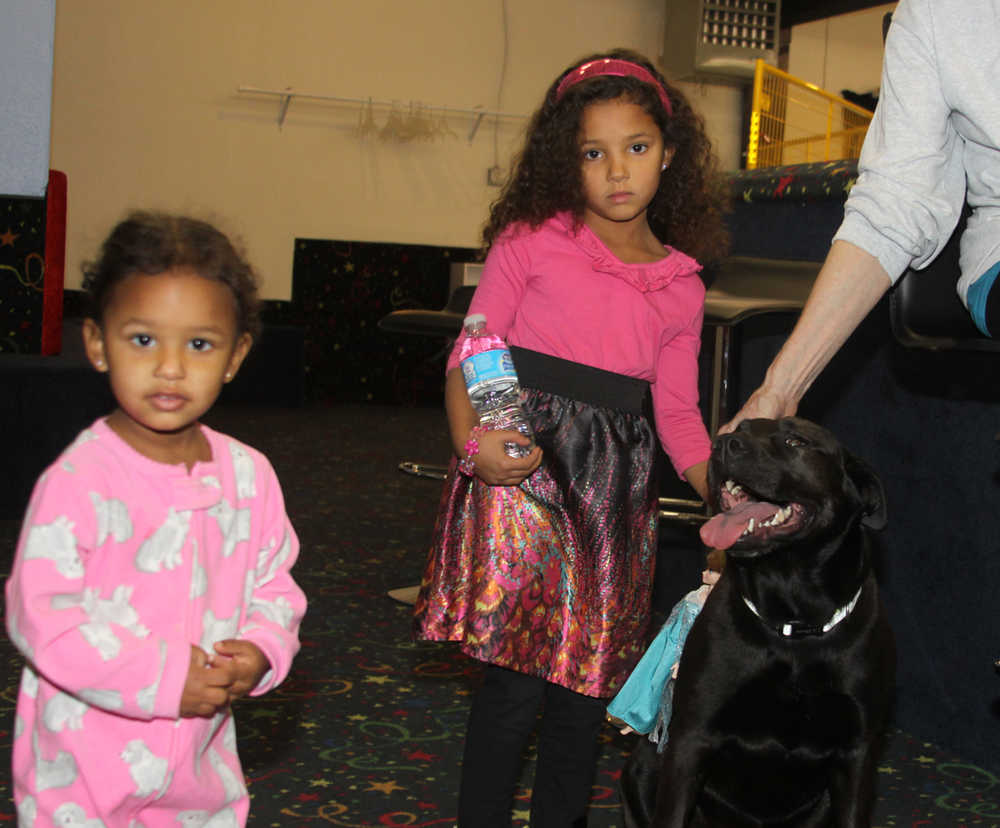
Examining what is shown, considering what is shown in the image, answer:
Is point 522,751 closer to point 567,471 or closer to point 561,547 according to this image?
point 561,547

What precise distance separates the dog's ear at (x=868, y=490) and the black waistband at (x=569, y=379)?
1.13ft

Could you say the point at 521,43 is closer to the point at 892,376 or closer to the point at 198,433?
the point at 892,376

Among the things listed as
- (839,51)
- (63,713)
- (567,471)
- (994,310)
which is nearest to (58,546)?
(63,713)

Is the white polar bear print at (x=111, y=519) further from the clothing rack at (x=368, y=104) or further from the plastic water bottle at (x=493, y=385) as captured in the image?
the clothing rack at (x=368, y=104)

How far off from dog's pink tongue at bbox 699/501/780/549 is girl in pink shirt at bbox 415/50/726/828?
11 centimetres

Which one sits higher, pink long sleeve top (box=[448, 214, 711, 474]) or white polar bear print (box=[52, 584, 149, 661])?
pink long sleeve top (box=[448, 214, 711, 474])

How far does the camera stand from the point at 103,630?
98cm

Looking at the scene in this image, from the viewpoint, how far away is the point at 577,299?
69.1 inches

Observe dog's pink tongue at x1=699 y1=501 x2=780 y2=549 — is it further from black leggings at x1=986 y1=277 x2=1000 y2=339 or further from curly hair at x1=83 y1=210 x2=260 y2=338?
curly hair at x1=83 y1=210 x2=260 y2=338

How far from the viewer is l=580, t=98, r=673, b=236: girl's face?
5.81 feet

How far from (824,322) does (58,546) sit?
3.55 feet

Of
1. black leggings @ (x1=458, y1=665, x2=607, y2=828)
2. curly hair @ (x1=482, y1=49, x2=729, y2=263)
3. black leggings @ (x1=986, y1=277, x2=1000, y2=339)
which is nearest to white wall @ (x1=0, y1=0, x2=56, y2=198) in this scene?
curly hair @ (x1=482, y1=49, x2=729, y2=263)

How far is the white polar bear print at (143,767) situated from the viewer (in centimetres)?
104

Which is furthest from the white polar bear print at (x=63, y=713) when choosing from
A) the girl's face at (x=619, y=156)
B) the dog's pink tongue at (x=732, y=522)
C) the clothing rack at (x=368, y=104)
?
the clothing rack at (x=368, y=104)
